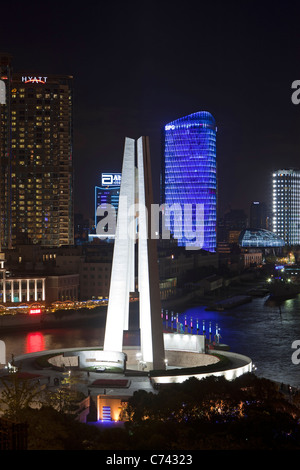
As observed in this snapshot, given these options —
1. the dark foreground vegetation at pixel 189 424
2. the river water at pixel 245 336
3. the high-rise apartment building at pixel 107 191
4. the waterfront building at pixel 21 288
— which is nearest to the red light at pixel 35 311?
the river water at pixel 245 336

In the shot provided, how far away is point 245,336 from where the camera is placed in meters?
42.4

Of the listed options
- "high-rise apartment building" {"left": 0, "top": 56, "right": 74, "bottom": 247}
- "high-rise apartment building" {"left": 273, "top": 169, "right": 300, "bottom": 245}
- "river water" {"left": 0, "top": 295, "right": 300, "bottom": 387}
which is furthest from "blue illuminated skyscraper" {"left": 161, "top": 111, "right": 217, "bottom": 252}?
"high-rise apartment building" {"left": 273, "top": 169, "right": 300, "bottom": 245}

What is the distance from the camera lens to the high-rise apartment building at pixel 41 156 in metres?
97.2

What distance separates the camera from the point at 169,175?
109438mm

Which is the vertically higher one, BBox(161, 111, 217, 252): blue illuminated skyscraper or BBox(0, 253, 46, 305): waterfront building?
BBox(161, 111, 217, 252): blue illuminated skyscraper

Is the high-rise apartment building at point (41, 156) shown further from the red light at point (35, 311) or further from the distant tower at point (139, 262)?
the distant tower at point (139, 262)

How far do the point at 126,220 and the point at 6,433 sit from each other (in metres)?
13.1

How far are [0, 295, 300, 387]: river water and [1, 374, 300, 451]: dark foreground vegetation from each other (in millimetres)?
10546

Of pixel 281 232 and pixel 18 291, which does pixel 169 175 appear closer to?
pixel 18 291

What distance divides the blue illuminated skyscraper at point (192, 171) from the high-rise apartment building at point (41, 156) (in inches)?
689

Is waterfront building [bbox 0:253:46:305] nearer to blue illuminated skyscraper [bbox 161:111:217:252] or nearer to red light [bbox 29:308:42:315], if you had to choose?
red light [bbox 29:308:42:315]

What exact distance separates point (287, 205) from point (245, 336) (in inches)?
5313

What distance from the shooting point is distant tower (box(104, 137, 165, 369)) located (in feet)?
70.8
